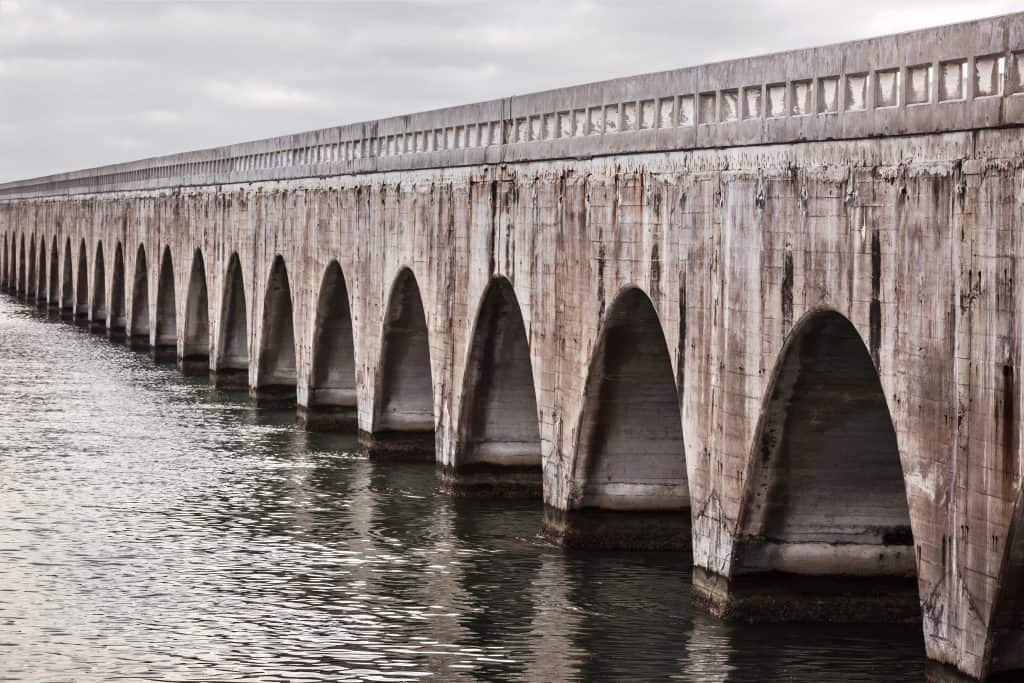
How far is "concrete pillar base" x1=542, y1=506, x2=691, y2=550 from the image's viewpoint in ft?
90.6

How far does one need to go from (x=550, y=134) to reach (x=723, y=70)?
6.94 meters

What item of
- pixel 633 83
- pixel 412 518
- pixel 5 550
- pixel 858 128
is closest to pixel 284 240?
pixel 412 518

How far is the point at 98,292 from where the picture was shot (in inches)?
3450

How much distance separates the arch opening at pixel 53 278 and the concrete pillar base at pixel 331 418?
6172 cm

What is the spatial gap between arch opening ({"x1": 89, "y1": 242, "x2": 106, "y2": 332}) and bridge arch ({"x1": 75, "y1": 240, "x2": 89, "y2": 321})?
2.66 metres

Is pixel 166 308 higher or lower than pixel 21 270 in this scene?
lower

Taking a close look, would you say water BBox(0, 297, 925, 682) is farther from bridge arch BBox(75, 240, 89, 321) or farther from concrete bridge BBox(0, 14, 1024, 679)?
bridge arch BBox(75, 240, 89, 321)

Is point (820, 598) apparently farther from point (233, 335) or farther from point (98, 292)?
point (98, 292)

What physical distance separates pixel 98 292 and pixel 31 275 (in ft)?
107

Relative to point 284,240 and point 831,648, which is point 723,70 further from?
point 284,240

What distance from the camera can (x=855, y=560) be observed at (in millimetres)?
21891

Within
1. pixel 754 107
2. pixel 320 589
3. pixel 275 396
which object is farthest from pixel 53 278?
pixel 754 107

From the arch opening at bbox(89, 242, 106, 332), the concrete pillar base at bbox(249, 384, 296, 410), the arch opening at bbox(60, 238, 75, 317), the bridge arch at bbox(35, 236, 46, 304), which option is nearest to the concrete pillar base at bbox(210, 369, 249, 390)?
the concrete pillar base at bbox(249, 384, 296, 410)

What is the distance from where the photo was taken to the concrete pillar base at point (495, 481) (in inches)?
1324
